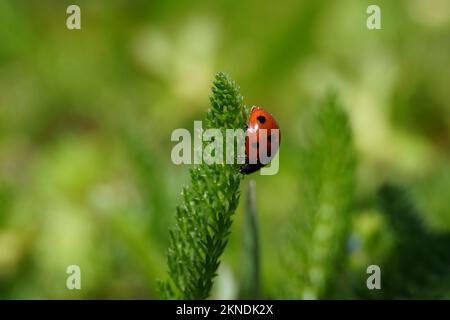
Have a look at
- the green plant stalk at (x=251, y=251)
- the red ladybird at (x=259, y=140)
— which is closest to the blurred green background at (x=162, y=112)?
the green plant stalk at (x=251, y=251)

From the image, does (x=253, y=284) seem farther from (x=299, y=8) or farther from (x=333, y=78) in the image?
(x=299, y=8)

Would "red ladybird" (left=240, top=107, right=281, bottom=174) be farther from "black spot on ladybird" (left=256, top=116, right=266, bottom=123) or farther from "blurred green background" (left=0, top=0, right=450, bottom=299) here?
"blurred green background" (left=0, top=0, right=450, bottom=299)

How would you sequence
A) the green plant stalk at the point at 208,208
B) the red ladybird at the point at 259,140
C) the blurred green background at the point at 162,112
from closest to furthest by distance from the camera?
the green plant stalk at the point at 208,208, the red ladybird at the point at 259,140, the blurred green background at the point at 162,112

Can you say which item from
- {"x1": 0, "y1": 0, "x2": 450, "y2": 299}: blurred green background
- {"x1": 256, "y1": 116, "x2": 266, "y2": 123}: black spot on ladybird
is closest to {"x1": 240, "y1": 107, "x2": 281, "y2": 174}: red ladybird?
{"x1": 256, "y1": 116, "x2": 266, "y2": 123}: black spot on ladybird

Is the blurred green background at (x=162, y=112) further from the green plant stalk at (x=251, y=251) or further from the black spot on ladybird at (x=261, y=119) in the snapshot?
the black spot on ladybird at (x=261, y=119)

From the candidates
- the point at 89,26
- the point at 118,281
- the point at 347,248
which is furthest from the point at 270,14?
the point at 347,248
